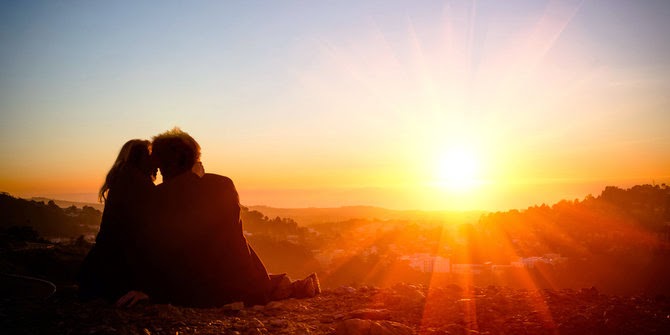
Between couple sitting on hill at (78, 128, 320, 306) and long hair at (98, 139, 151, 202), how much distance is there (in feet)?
0.04

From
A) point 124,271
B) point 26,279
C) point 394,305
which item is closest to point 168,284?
point 124,271

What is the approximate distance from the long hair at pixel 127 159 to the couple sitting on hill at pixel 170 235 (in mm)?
13

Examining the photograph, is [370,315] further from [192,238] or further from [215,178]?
[215,178]

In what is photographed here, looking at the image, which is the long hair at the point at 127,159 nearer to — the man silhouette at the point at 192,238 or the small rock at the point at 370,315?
the man silhouette at the point at 192,238

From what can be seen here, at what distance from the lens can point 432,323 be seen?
5320mm

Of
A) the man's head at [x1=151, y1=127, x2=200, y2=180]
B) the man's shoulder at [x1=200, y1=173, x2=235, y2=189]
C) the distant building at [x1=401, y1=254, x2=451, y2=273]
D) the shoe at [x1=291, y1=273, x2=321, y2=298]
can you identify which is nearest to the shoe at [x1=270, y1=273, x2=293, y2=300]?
the shoe at [x1=291, y1=273, x2=321, y2=298]

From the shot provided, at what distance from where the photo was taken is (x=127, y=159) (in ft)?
19.6

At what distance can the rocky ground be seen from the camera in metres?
4.43

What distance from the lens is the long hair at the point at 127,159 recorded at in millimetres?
5918

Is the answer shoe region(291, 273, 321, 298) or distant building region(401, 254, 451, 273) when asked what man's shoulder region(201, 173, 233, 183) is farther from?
distant building region(401, 254, 451, 273)

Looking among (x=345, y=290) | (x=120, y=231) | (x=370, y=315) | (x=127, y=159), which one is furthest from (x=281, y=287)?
(x=127, y=159)

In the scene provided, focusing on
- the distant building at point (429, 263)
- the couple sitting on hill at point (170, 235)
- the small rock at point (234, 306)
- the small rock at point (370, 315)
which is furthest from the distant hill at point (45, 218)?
the distant building at point (429, 263)

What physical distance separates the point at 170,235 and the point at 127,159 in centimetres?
121

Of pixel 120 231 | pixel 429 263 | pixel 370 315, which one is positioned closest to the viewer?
pixel 370 315
